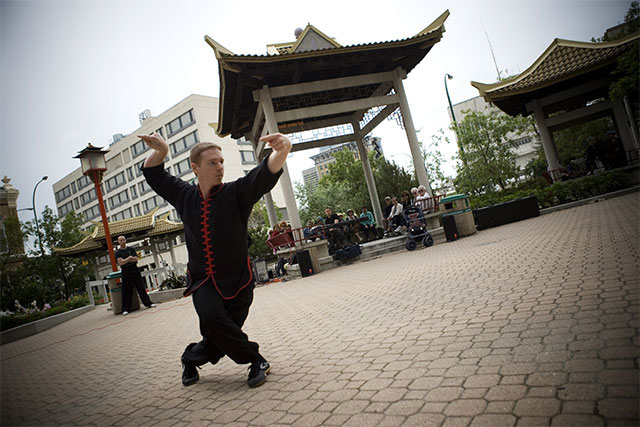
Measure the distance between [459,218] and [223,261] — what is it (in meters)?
10.6

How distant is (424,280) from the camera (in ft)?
20.1

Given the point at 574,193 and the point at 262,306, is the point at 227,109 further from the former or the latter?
the point at 574,193

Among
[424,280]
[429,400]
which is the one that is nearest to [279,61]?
[424,280]

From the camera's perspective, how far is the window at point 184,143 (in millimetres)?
47384

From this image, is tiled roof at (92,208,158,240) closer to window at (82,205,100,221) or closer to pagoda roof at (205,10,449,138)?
Answer: pagoda roof at (205,10,449,138)

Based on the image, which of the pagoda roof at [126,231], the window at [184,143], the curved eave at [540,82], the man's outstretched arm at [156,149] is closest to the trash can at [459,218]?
the curved eave at [540,82]

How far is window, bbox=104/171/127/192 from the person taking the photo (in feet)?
191

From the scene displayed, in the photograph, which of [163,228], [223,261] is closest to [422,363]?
[223,261]

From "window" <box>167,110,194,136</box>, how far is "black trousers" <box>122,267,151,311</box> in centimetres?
3962

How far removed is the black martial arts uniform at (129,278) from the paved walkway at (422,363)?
4968 mm

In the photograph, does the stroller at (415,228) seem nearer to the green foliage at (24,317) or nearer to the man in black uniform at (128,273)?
the man in black uniform at (128,273)

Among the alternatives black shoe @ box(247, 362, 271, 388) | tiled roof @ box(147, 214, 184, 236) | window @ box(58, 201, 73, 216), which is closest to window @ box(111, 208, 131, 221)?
window @ box(58, 201, 73, 216)

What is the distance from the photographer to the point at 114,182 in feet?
196

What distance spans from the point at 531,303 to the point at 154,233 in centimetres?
2313
